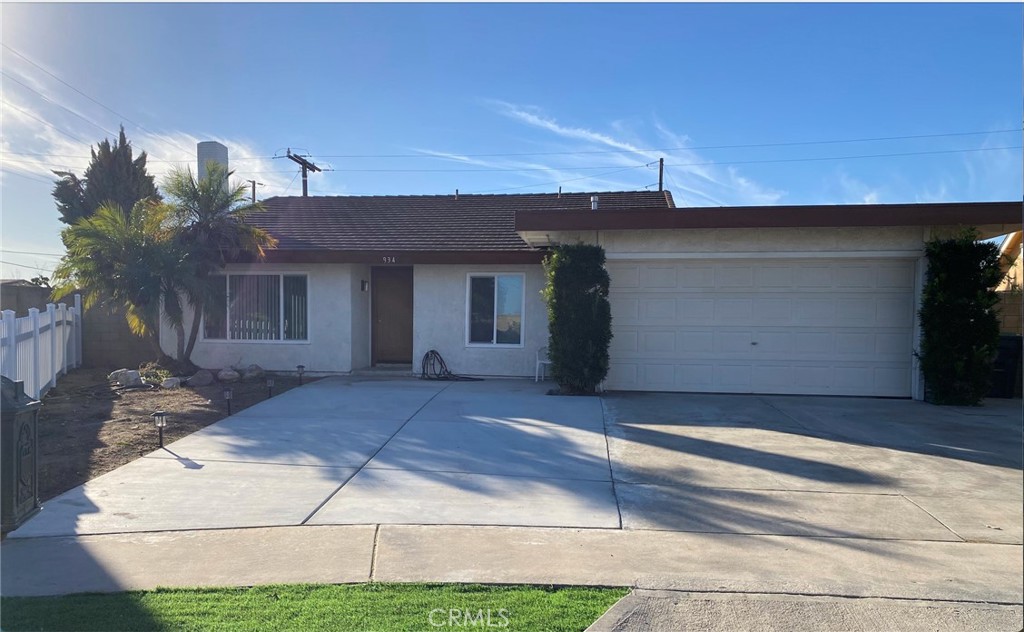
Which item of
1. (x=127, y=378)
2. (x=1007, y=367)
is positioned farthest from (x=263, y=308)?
(x=1007, y=367)

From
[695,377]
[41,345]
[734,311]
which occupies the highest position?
[734,311]

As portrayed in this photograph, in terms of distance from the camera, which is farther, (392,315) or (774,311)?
(392,315)

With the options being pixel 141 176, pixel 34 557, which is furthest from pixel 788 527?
pixel 141 176

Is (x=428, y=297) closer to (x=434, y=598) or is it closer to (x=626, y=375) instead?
(x=626, y=375)

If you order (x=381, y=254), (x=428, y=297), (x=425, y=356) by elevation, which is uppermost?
(x=381, y=254)

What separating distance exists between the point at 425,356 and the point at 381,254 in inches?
94.0

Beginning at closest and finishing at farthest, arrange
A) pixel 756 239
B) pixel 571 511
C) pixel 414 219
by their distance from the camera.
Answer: pixel 571 511
pixel 756 239
pixel 414 219

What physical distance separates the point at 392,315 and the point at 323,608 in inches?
463

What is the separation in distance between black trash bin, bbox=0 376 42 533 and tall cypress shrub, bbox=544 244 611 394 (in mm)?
7647

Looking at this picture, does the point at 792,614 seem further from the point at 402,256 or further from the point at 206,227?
the point at 206,227

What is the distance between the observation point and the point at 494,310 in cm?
1364

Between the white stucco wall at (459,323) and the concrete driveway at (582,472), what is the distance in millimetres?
3302

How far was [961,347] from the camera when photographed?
1034 centimetres

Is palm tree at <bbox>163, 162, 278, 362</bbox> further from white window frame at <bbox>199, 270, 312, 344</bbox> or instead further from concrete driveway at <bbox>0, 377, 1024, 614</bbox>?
concrete driveway at <bbox>0, 377, 1024, 614</bbox>
